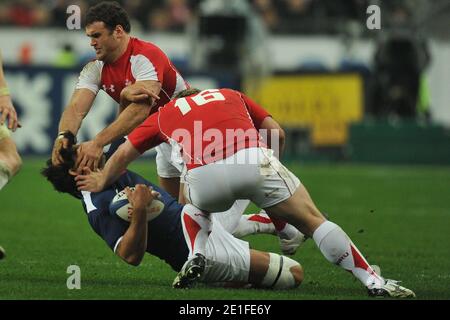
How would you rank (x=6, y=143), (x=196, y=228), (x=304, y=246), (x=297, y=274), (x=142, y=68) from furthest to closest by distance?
(x=304, y=246) < (x=142, y=68) < (x=6, y=143) < (x=297, y=274) < (x=196, y=228)

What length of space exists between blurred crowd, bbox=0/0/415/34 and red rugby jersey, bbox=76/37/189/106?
52.7 ft

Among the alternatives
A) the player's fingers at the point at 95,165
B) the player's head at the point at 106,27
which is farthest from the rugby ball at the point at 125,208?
the player's head at the point at 106,27

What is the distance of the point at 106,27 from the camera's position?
9344 millimetres

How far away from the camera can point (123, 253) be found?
820 centimetres

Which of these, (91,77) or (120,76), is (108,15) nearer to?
Answer: (120,76)

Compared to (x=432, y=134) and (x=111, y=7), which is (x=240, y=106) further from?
(x=432, y=134)

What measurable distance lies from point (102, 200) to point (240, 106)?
122 cm

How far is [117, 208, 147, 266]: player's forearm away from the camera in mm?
7980

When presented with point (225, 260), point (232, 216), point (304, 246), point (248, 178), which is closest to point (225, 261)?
point (225, 260)

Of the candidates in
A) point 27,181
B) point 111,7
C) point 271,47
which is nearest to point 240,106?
point 111,7

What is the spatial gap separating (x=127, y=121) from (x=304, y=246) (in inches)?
121

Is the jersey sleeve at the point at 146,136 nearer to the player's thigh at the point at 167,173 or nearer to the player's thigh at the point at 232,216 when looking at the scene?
the player's thigh at the point at 232,216

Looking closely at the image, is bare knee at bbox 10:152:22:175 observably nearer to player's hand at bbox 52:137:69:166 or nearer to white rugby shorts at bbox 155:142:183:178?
player's hand at bbox 52:137:69:166
